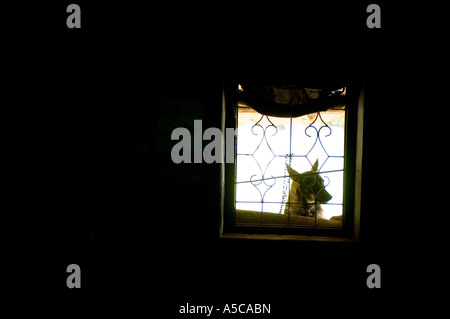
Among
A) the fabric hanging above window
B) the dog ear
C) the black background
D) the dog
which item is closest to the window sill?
the black background

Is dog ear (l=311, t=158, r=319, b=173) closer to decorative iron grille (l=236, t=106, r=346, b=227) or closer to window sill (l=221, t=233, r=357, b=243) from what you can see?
decorative iron grille (l=236, t=106, r=346, b=227)

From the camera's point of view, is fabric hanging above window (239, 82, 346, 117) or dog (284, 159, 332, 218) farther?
dog (284, 159, 332, 218)

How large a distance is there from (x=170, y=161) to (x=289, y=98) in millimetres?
1123

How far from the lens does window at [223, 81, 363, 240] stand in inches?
73.3

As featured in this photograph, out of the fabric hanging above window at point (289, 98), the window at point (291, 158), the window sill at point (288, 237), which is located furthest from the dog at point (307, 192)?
the fabric hanging above window at point (289, 98)

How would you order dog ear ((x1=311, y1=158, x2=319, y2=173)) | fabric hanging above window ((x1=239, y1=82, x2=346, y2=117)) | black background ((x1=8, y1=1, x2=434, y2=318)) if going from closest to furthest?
black background ((x1=8, y1=1, x2=434, y2=318))
fabric hanging above window ((x1=239, y1=82, x2=346, y2=117))
dog ear ((x1=311, y1=158, x2=319, y2=173))

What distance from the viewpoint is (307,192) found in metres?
2.01

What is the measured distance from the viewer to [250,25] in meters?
1.75

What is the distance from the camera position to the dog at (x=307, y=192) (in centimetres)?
195

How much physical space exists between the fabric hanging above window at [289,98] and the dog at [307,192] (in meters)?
0.47
